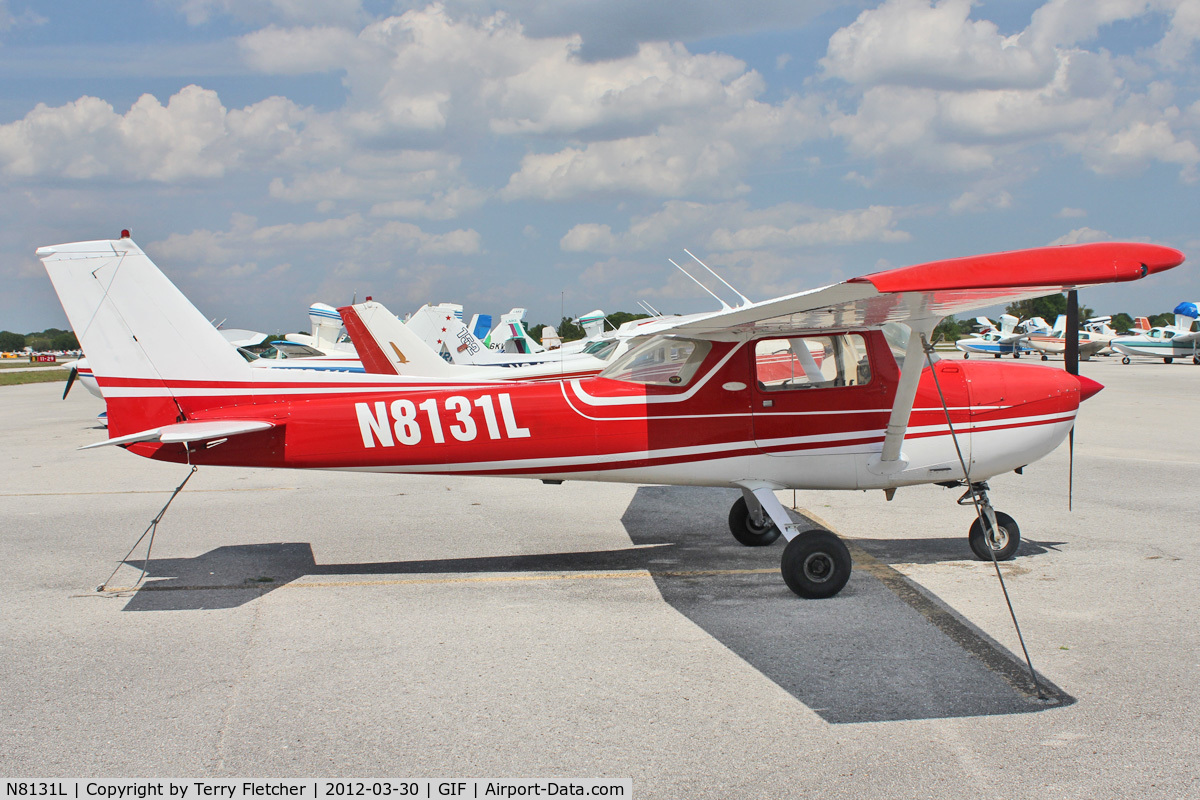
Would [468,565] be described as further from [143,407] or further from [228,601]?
[143,407]

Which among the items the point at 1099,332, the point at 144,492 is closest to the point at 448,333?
the point at 144,492

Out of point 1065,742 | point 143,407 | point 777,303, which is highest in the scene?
point 777,303

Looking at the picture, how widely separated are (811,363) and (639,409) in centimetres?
133

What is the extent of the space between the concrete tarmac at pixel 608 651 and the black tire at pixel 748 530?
0.65 ft

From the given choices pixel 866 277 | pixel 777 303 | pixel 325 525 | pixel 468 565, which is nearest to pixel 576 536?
pixel 468 565

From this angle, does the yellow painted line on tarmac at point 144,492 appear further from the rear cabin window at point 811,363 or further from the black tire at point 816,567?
the black tire at point 816,567

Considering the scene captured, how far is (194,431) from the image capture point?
540 centimetres

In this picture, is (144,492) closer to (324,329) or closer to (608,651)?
(608,651)

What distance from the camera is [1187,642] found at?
4648 mm

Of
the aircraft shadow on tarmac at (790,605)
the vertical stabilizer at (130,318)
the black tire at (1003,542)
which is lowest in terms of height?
the aircraft shadow on tarmac at (790,605)

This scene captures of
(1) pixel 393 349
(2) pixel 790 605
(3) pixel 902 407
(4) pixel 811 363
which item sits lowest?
(2) pixel 790 605

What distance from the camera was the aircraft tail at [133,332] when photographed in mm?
5758

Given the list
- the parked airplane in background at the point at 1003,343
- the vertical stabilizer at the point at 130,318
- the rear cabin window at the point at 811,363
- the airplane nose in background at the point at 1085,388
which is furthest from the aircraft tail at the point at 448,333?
the parked airplane in background at the point at 1003,343

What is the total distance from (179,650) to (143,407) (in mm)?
1996
